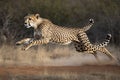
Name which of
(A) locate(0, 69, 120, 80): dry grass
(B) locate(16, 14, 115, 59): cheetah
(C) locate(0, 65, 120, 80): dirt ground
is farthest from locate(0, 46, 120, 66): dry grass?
(A) locate(0, 69, 120, 80): dry grass

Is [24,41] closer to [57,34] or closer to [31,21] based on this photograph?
[31,21]

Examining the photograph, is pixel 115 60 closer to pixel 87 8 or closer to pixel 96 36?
pixel 96 36

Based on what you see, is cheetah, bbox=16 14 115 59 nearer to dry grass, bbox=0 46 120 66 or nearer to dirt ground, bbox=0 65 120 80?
dry grass, bbox=0 46 120 66

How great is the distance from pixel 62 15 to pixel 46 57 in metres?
7.86

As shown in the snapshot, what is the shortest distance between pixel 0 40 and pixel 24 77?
7937 mm

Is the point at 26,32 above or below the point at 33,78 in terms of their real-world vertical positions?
above

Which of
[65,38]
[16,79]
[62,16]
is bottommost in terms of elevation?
[16,79]

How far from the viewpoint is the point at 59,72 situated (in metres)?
13.7

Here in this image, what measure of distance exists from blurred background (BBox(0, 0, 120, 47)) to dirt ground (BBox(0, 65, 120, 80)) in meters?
6.83

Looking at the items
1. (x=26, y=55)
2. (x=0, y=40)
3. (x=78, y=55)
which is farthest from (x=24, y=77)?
(x=0, y=40)

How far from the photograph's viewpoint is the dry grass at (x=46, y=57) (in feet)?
51.5

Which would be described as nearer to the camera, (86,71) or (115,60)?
(86,71)

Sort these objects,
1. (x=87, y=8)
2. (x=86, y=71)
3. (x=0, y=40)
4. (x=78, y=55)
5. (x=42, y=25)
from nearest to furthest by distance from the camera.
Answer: (x=86, y=71) → (x=42, y=25) → (x=78, y=55) → (x=0, y=40) → (x=87, y=8)

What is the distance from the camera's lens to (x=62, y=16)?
2431 cm
